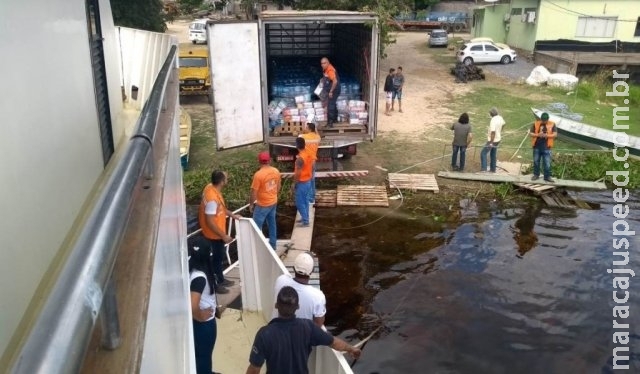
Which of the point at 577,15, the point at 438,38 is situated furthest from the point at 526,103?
the point at 438,38

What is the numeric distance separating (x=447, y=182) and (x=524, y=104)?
28.2 feet

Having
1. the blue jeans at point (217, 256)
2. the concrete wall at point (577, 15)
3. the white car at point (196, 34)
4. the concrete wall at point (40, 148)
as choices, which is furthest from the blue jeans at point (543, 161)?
the white car at point (196, 34)

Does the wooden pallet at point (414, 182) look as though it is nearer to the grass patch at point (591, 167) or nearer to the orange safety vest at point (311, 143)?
the grass patch at point (591, 167)

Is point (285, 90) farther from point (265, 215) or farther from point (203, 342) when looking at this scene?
point (203, 342)

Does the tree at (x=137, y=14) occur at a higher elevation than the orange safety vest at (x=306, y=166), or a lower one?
higher

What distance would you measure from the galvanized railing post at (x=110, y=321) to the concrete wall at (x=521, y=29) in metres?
29.1

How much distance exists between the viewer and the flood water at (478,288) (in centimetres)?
634

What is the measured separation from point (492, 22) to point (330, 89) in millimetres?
26499

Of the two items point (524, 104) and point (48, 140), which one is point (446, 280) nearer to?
point (48, 140)

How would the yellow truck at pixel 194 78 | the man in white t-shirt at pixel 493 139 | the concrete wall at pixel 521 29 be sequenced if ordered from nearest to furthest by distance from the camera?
the man in white t-shirt at pixel 493 139 < the yellow truck at pixel 194 78 < the concrete wall at pixel 521 29

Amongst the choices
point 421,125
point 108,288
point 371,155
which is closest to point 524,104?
point 421,125

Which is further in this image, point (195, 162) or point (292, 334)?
point (195, 162)

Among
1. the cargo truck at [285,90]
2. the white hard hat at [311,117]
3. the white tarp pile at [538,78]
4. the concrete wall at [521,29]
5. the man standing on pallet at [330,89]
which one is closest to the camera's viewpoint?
the cargo truck at [285,90]

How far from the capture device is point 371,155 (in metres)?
13.2
